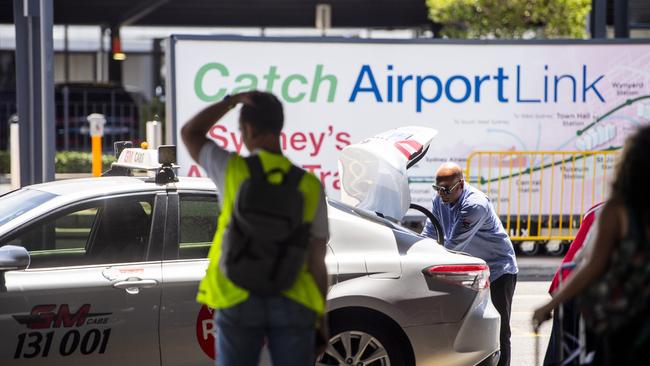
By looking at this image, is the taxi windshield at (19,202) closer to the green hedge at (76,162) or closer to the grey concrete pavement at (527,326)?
the grey concrete pavement at (527,326)

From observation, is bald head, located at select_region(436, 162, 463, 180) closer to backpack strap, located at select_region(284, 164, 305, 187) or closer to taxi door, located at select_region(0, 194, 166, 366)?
taxi door, located at select_region(0, 194, 166, 366)

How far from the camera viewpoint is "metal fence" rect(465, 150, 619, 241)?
13266 millimetres

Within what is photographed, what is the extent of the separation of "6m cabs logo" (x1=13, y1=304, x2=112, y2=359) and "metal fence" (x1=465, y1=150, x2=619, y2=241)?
328 inches

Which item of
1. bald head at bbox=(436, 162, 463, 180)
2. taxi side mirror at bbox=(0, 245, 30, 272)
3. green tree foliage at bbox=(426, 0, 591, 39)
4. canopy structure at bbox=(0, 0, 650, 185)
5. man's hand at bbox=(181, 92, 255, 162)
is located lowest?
taxi side mirror at bbox=(0, 245, 30, 272)

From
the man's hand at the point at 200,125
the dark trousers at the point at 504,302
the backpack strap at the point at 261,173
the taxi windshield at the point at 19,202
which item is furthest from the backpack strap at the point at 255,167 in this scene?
the dark trousers at the point at 504,302

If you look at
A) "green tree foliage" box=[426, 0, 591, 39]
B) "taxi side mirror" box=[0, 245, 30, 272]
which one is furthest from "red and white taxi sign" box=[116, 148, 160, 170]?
"green tree foliage" box=[426, 0, 591, 39]

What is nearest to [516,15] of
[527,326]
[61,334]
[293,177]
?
[527,326]

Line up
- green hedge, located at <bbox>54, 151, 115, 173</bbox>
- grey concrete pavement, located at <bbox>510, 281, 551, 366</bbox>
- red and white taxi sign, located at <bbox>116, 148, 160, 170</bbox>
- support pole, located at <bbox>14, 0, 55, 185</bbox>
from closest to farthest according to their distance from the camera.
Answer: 1. red and white taxi sign, located at <bbox>116, 148, 160, 170</bbox>
2. grey concrete pavement, located at <bbox>510, 281, 551, 366</bbox>
3. support pole, located at <bbox>14, 0, 55, 185</bbox>
4. green hedge, located at <bbox>54, 151, 115, 173</bbox>

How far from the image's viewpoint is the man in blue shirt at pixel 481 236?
7059 millimetres

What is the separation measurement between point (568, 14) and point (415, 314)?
15520 millimetres

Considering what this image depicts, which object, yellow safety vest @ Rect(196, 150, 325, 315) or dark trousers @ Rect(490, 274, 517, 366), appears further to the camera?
dark trousers @ Rect(490, 274, 517, 366)

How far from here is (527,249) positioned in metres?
13.7

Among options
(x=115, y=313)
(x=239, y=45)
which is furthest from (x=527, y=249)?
(x=115, y=313)

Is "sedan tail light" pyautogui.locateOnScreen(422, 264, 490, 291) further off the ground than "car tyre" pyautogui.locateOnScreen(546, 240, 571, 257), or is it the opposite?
"sedan tail light" pyautogui.locateOnScreen(422, 264, 490, 291)
